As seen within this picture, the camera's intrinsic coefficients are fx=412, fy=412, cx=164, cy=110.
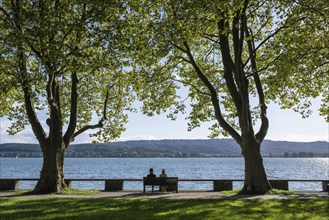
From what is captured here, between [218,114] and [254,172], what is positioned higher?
[218,114]

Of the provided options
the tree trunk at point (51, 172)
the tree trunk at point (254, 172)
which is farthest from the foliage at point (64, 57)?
the tree trunk at point (254, 172)

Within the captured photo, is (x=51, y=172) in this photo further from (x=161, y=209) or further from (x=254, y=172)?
(x=254, y=172)

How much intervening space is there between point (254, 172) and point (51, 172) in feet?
37.1

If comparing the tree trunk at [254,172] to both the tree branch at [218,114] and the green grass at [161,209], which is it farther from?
the green grass at [161,209]

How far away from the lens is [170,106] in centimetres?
2820

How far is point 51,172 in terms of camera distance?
23.4m

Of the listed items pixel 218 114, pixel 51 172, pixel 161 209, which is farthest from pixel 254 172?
pixel 51 172

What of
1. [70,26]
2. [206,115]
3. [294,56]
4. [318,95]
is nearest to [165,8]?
[70,26]

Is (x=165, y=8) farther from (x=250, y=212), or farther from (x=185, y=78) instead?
(x=250, y=212)

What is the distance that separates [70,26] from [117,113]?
12.1m

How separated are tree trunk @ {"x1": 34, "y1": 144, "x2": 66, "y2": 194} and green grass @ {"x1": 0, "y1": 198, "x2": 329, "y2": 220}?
157 inches

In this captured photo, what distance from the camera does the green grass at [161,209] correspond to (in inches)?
570

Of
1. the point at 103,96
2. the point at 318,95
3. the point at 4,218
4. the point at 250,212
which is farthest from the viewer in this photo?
the point at 103,96

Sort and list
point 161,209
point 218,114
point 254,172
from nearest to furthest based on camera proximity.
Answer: point 161,209 → point 254,172 → point 218,114
